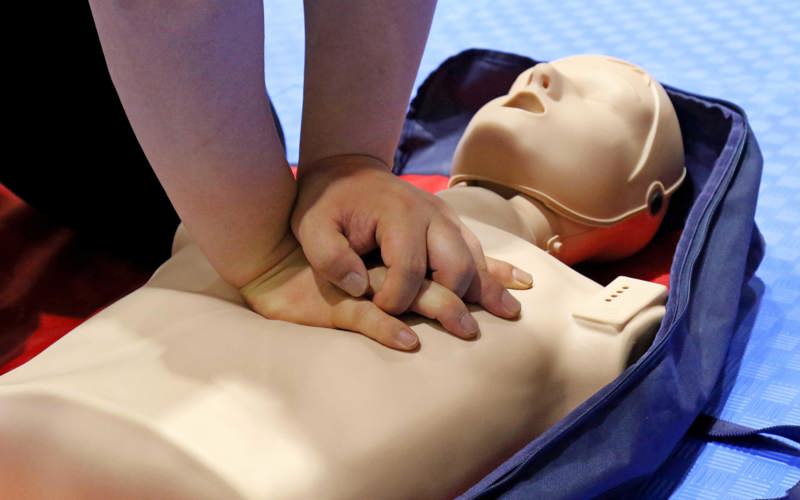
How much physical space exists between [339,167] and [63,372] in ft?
0.99

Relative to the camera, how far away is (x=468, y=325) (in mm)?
823

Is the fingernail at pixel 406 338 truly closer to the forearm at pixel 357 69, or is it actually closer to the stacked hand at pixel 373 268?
the stacked hand at pixel 373 268

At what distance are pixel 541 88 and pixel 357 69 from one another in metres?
0.34

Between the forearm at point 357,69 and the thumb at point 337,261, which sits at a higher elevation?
the forearm at point 357,69

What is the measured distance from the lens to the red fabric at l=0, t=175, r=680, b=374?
1177 mm

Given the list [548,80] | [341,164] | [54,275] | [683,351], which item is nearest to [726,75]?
[548,80]

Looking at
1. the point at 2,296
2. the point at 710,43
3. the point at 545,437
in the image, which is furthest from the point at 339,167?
the point at 710,43

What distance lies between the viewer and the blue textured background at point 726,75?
3.03ft

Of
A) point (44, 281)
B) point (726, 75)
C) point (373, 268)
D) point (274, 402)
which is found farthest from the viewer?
point (726, 75)

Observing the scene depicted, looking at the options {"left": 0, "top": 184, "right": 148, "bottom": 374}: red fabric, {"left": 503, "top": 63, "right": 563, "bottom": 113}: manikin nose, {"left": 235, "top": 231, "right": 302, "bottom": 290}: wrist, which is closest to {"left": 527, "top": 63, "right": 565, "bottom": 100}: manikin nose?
{"left": 503, "top": 63, "right": 563, "bottom": 113}: manikin nose

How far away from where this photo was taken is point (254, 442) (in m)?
0.71

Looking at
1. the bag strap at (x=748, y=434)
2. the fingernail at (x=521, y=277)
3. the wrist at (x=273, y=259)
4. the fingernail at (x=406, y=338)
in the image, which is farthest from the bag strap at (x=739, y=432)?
the wrist at (x=273, y=259)

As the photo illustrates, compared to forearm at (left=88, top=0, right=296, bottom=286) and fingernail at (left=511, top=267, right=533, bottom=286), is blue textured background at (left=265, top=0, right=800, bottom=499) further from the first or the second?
forearm at (left=88, top=0, right=296, bottom=286)

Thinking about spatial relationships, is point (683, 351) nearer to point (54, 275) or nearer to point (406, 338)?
point (406, 338)
